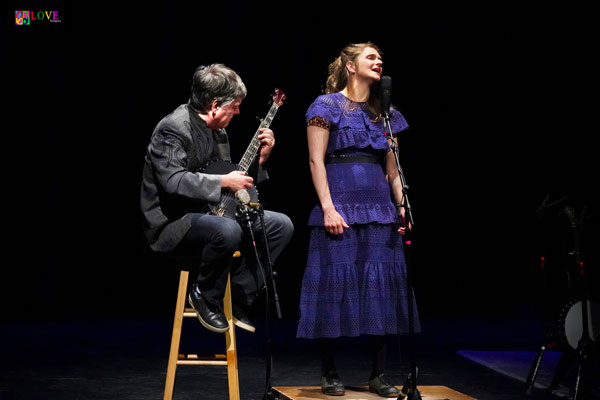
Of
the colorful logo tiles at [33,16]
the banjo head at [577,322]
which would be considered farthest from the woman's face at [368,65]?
the colorful logo tiles at [33,16]

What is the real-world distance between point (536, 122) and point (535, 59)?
1.66 feet

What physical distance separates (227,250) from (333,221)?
67cm

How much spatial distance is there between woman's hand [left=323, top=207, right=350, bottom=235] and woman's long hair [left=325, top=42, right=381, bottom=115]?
50 centimetres

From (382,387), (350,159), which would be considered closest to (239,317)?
(382,387)

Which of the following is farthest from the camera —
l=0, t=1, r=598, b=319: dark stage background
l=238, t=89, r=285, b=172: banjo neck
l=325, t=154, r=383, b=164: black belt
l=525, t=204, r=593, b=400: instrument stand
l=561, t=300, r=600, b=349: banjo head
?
l=0, t=1, r=598, b=319: dark stage background

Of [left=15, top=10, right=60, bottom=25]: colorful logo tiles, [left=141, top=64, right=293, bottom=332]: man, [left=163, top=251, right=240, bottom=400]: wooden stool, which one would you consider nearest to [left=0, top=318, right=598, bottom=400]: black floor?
[left=163, top=251, right=240, bottom=400]: wooden stool

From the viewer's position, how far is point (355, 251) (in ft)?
11.7

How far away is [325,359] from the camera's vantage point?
3.58 m

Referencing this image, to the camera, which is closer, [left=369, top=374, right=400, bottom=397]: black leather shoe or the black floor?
[left=369, top=374, right=400, bottom=397]: black leather shoe

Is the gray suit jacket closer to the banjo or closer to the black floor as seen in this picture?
the banjo

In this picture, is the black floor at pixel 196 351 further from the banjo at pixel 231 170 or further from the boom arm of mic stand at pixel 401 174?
the boom arm of mic stand at pixel 401 174

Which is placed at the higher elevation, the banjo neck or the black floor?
the banjo neck

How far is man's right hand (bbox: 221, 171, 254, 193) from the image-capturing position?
3.03 meters

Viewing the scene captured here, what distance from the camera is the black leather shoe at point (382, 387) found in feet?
11.5
